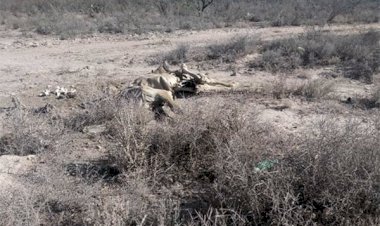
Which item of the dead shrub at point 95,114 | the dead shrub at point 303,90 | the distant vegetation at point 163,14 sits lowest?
the dead shrub at point 303,90

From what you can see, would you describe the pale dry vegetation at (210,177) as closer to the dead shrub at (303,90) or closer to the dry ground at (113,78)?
the dry ground at (113,78)

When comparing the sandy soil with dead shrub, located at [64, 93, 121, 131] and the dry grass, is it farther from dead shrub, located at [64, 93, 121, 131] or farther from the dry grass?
dead shrub, located at [64, 93, 121, 131]

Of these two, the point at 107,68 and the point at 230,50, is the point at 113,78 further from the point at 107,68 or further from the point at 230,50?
the point at 230,50

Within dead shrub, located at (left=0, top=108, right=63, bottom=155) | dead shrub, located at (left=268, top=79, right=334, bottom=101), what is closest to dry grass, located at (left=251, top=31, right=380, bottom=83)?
dead shrub, located at (left=268, top=79, right=334, bottom=101)

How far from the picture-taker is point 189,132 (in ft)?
14.3

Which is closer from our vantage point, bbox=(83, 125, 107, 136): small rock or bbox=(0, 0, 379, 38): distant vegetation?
bbox=(83, 125, 107, 136): small rock

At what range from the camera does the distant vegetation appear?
1466 centimetres

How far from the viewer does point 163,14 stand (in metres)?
17.7

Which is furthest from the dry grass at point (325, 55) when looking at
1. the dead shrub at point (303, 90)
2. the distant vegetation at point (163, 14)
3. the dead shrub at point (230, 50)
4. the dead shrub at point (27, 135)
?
the distant vegetation at point (163, 14)

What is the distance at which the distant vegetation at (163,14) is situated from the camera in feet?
48.1

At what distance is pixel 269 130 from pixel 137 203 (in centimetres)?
157

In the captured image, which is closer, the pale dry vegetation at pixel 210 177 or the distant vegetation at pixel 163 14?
the pale dry vegetation at pixel 210 177

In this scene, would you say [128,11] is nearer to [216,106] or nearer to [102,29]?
[102,29]

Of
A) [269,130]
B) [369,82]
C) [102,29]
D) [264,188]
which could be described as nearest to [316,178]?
[264,188]
